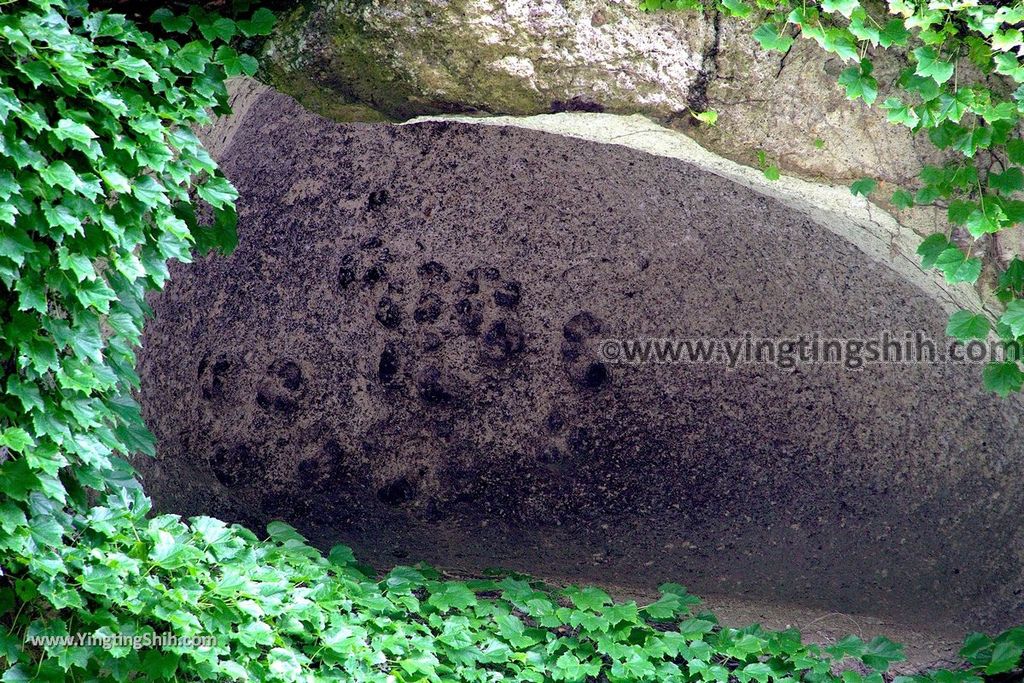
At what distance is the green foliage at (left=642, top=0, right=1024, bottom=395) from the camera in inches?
101

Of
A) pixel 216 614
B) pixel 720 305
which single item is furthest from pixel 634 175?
pixel 216 614

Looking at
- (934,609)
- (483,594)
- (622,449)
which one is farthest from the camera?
(622,449)

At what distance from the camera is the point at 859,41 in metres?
2.76

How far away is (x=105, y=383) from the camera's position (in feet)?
7.70

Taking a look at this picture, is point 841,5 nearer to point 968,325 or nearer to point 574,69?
point 574,69

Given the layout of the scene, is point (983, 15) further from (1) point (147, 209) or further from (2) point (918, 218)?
(1) point (147, 209)

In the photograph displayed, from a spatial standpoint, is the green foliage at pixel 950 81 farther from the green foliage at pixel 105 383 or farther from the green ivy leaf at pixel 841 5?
the green foliage at pixel 105 383

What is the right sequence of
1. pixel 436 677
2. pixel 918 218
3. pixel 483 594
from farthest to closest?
1. pixel 483 594
2. pixel 918 218
3. pixel 436 677

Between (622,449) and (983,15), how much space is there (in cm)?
287

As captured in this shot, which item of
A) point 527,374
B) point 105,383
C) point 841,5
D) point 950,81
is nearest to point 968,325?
point 950,81

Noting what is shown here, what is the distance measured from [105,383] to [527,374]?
2868 mm

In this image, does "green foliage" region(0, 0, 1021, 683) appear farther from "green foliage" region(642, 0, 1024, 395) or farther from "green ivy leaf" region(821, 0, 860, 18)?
"green foliage" region(642, 0, 1024, 395)

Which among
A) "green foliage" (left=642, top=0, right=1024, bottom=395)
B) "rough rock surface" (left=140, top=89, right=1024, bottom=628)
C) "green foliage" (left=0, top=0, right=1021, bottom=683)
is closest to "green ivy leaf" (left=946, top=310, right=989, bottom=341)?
"green foliage" (left=642, top=0, right=1024, bottom=395)

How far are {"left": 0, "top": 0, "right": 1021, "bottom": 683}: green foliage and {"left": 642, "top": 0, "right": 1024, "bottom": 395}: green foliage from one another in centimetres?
17
